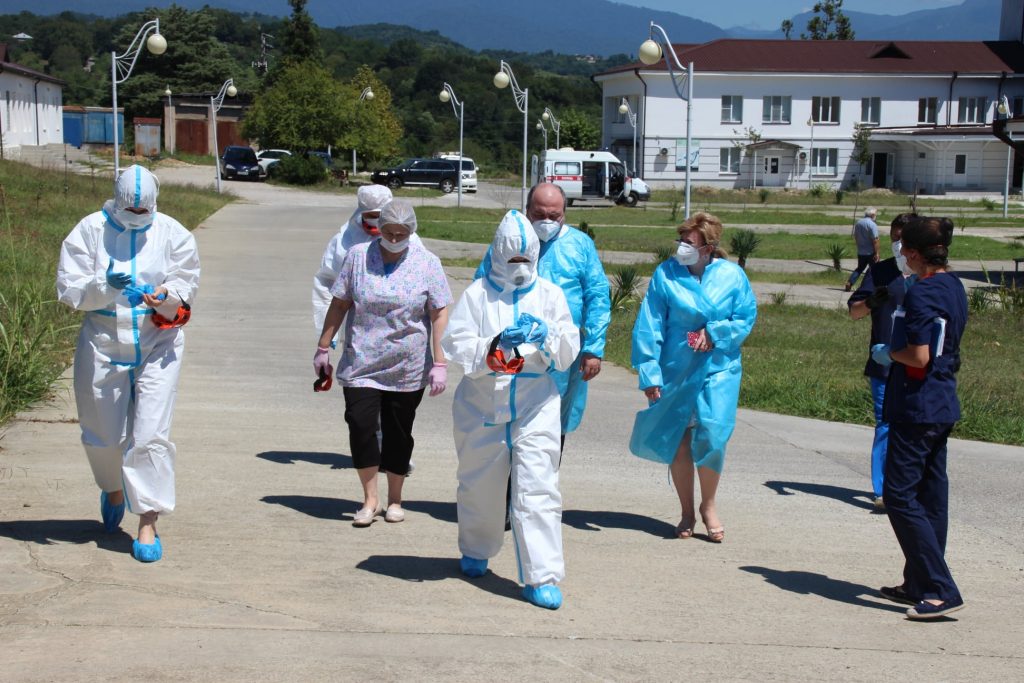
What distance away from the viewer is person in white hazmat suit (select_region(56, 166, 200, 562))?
5.48 meters

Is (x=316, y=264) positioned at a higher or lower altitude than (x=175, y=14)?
lower

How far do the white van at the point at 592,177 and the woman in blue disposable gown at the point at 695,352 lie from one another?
44.4m

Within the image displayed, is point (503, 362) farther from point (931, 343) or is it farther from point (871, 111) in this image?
point (871, 111)

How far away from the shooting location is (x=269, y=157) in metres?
56.5

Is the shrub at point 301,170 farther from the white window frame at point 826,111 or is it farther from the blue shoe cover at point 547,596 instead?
the blue shoe cover at point 547,596

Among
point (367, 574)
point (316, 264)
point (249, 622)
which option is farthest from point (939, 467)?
point (316, 264)

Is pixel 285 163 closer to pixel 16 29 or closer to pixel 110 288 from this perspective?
pixel 110 288

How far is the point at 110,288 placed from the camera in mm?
5445

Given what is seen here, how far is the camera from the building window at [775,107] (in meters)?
67.8

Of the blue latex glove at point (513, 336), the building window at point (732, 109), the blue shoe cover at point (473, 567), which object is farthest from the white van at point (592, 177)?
the blue latex glove at point (513, 336)

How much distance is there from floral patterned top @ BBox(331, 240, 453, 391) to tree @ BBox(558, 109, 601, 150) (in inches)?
2829

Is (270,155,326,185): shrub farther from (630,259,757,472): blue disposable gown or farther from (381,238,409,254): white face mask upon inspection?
(630,259,757,472): blue disposable gown

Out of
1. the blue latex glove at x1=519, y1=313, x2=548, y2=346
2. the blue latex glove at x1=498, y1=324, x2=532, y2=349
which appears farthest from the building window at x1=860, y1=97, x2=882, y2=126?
the blue latex glove at x1=498, y1=324, x2=532, y2=349

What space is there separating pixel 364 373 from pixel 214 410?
3.57m
